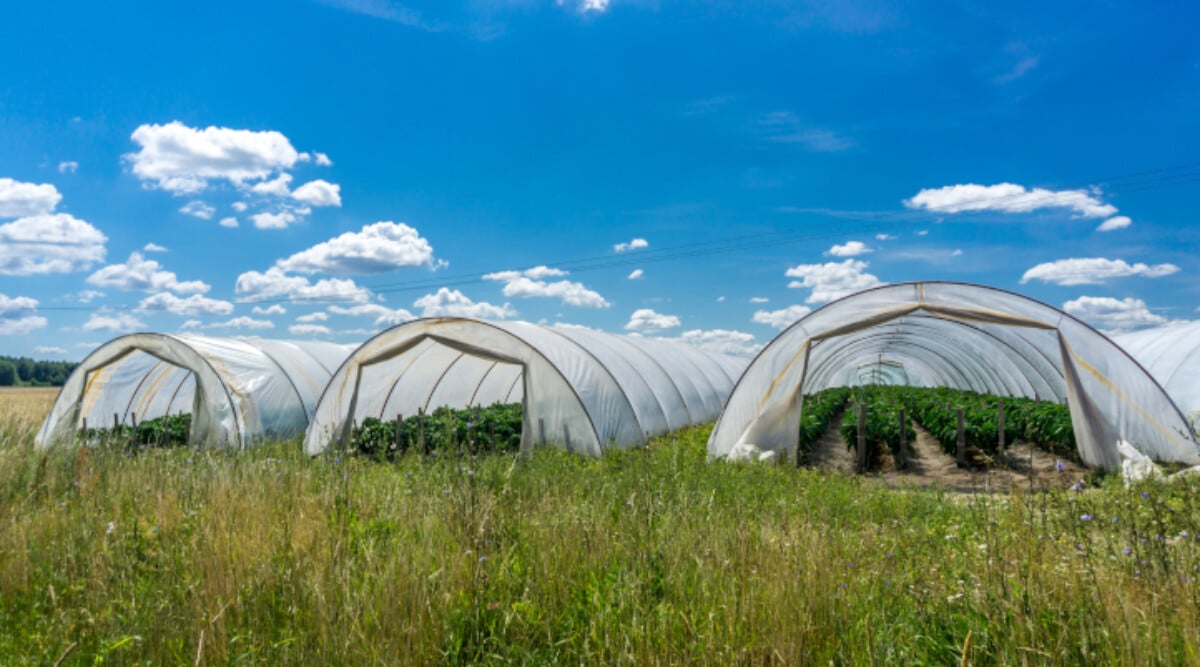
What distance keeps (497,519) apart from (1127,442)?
10427 mm

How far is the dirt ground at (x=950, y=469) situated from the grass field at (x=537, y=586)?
5068 millimetres

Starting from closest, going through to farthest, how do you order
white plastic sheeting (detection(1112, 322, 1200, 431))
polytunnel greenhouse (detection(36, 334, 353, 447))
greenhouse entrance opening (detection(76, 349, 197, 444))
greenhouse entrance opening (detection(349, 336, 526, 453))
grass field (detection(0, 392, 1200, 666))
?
grass field (detection(0, 392, 1200, 666)), greenhouse entrance opening (detection(349, 336, 526, 453)), polytunnel greenhouse (detection(36, 334, 353, 447)), white plastic sheeting (detection(1112, 322, 1200, 431)), greenhouse entrance opening (detection(76, 349, 197, 444))

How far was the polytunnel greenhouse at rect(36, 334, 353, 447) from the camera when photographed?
15.9 metres

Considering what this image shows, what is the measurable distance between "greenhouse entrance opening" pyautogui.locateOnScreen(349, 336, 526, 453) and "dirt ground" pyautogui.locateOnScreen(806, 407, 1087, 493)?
608 cm

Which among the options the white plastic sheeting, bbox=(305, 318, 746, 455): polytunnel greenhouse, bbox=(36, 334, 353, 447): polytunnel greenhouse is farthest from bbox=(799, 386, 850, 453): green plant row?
bbox=(36, 334, 353, 447): polytunnel greenhouse

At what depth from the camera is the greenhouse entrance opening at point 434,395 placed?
13.8 metres

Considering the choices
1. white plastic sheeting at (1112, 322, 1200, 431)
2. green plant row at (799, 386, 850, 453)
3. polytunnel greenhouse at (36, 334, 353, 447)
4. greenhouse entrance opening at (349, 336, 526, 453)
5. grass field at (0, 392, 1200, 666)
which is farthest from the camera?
white plastic sheeting at (1112, 322, 1200, 431)

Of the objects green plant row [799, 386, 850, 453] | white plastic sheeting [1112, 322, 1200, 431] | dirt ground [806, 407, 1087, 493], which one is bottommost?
dirt ground [806, 407, 1087, 493]

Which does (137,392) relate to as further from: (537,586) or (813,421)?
(537,586)

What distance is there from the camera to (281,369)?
57.4 feet

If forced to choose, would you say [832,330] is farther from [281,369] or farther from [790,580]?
[281,369]

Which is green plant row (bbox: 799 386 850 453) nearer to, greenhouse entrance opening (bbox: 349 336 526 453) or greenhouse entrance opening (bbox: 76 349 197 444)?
greenhouse entrance opening (bbox: 349 336 526 453)

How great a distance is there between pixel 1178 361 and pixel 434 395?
56.2 feet

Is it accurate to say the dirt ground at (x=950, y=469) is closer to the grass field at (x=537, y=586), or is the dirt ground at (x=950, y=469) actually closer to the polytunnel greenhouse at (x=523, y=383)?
the polytunnel greenhouse at (x=523, y=383)
